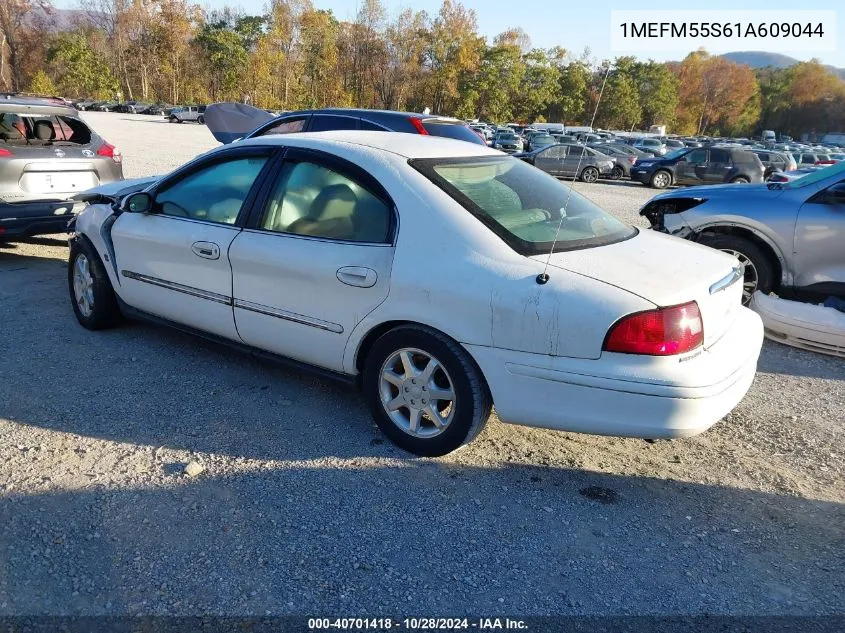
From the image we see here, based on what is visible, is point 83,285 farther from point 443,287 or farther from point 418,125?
point 418,125

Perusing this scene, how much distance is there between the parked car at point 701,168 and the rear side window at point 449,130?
14.7 metres

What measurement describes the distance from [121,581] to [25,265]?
18.4 ft

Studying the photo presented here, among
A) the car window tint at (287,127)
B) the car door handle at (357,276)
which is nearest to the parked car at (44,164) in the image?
the car window tint at (287,127)

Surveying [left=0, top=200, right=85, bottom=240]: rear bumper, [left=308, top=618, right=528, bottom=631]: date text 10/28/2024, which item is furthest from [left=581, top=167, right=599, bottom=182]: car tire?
[left=308, top=618, right=528, bottom=631]: date text 10/28/2024

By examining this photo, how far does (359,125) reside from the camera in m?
8.83

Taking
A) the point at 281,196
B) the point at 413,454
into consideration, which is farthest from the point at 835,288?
the point at 281,196

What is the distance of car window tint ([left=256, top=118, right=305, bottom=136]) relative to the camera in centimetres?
941

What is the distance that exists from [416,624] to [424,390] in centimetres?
118

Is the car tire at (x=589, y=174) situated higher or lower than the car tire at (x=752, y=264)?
lower

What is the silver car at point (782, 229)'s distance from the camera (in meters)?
5.54

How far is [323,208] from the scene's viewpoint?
3.63 meters

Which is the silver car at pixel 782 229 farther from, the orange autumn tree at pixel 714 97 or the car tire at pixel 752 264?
the orange autumn tree at pixel 714 97

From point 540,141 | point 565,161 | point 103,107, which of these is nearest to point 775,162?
point 565,161

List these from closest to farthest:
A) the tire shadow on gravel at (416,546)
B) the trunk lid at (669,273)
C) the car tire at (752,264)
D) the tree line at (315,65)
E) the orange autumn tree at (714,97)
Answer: the tire shadow on gravel at (416,546) < the trunk lid at (669,273) < the car tire at (752,264) < the tree line at (315,65) < the orange autumn tree at (714,97)
